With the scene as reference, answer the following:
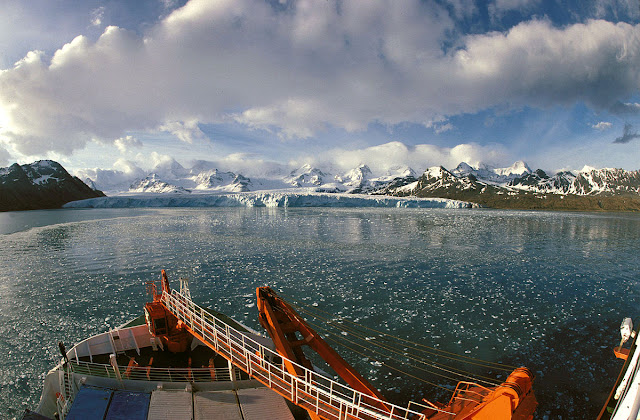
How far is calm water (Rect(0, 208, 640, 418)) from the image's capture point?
8.22 metres

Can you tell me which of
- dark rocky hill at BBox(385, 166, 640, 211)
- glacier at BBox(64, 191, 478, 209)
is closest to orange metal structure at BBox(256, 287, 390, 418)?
glacier at BBox(64, 191, 478, 209)

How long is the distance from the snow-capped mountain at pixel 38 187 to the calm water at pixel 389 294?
10621 cm

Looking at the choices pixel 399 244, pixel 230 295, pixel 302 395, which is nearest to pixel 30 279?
pixel 230 295

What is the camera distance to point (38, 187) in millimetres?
111375

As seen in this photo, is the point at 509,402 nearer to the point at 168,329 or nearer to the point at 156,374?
the point at 156,374

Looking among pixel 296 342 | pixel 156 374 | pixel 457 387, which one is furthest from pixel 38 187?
pixel 457 387

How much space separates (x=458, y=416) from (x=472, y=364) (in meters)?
4.13

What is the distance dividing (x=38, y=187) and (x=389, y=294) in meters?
149

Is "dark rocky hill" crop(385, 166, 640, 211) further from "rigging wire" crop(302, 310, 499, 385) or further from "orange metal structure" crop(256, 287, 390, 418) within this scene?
"orange metal structure" crop(256, 287, 390, 418)

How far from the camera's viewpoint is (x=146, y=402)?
6301mm

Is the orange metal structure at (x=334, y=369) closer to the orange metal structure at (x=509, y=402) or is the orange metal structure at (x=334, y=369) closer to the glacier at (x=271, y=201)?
the orange metal structure at (x=509, y=402)

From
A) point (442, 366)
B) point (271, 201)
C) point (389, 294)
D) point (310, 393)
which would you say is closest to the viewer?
point (310, 393)

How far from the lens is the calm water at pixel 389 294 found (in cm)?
822

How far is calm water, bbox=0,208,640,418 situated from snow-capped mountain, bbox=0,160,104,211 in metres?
106
